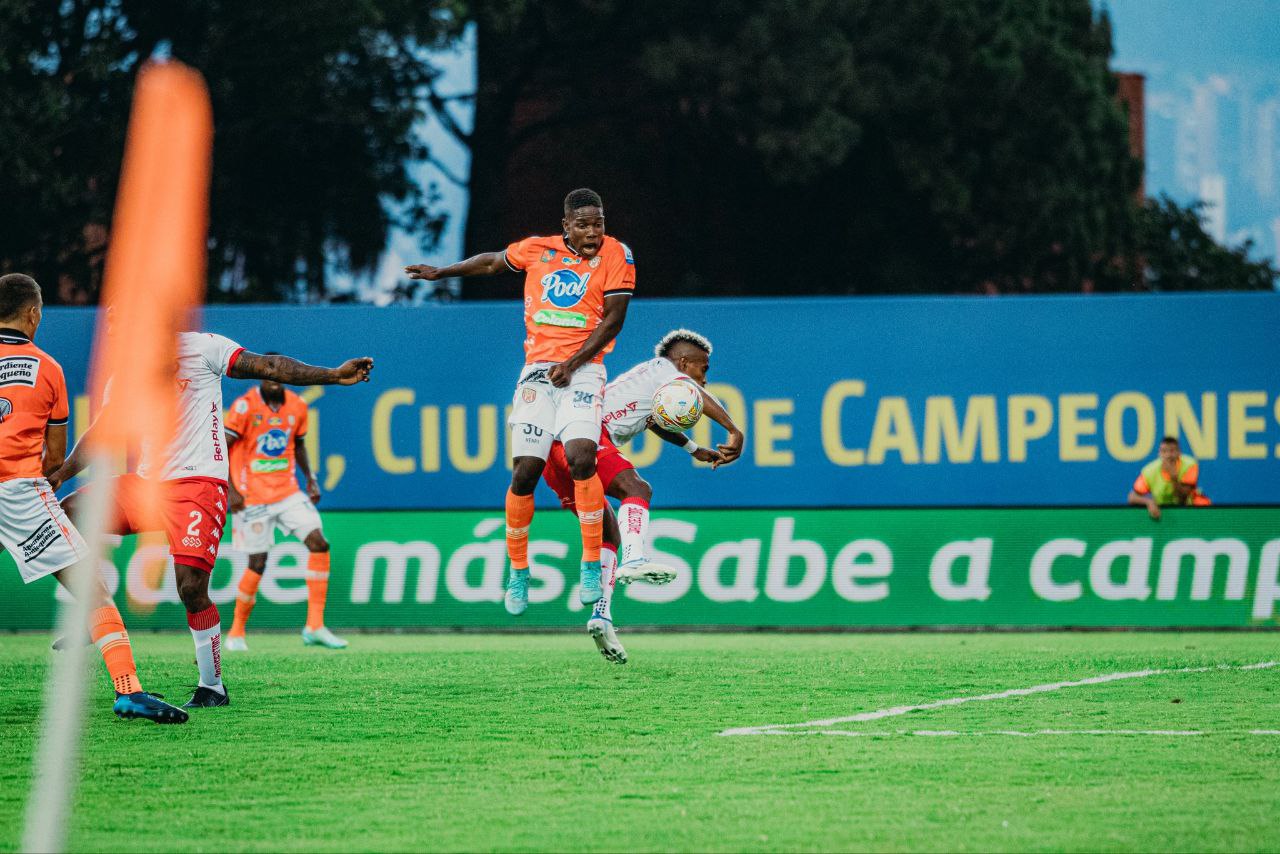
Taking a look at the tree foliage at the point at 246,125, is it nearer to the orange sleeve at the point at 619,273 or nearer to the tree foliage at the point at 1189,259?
the orange sleeve at the point at 619,273

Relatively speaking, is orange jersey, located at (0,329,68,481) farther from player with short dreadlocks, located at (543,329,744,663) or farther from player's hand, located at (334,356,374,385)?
player with short dreadlocks, located at (543,329,744,663)

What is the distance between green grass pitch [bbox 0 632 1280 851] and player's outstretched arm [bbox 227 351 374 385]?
5.46ft

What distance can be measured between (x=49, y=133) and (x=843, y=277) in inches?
611

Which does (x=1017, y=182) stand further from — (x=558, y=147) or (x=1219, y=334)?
(x=1219, y=334)

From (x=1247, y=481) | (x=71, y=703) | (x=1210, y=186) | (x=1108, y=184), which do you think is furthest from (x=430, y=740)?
(x=1210, y=186)

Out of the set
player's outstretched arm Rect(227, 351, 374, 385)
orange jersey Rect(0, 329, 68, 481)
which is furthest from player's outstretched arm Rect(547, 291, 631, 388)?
orange jersey Rect(0, 329, 68, 481)

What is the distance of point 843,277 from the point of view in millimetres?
34031

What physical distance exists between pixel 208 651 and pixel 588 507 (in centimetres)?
275

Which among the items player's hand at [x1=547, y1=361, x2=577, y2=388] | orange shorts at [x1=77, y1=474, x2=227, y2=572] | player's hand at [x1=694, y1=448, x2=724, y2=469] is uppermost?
player's hand at [x1=547, y1=361, x2=577, y2=388]

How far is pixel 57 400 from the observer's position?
851cm

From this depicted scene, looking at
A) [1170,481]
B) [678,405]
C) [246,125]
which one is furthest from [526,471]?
[246,125]

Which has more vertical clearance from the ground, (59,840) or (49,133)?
(49,133)

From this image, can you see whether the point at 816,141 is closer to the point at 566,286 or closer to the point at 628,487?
the point at 628,487

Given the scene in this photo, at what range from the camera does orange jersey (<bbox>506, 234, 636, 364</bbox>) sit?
10.6 meters
